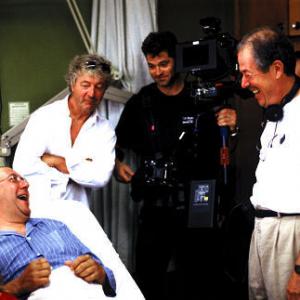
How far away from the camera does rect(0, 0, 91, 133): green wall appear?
3.70 metres

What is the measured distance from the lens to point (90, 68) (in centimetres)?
282

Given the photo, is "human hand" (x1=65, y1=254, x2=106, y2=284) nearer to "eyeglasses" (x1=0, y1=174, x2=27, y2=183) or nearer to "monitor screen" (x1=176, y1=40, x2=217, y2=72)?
"eyeglasses" (x1=0, y1=174, x2=27, y2=183)

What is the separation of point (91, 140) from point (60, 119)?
0.19 meters

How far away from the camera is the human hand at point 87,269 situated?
2.05 metres

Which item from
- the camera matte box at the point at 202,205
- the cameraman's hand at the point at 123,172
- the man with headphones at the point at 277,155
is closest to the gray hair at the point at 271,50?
the man with headphones at the point at 277,155

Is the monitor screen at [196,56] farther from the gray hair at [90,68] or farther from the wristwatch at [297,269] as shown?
the wristwatch at [297,269]

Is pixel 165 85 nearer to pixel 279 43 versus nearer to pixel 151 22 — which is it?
pixel 151 22

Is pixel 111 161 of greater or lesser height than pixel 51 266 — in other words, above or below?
above

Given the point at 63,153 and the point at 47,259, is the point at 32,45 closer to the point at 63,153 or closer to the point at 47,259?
the point at 63,153

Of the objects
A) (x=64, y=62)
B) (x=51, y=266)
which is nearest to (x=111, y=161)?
(x=51, y=266)

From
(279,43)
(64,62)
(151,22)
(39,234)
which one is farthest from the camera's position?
(64,62)

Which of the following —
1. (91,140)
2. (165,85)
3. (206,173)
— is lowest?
(206,173)

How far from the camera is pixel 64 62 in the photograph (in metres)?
3.71

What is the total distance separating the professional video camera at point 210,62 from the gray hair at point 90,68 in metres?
0.38
